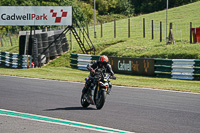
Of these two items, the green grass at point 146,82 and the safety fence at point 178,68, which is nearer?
the green grass at point 146,82

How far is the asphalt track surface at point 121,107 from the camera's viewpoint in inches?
356

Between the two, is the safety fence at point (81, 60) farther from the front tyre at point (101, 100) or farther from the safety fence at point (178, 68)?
the front tyre at point (101, 100)

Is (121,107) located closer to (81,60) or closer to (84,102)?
(84,102)

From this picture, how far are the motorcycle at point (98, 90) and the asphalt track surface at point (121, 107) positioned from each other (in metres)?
0.26

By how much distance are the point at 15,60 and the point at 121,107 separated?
2067 cm

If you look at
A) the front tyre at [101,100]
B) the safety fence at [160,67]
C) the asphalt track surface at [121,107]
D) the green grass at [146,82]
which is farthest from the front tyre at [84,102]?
the safety fence at [160,67]

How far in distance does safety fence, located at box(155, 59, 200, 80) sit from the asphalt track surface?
6.22 meters

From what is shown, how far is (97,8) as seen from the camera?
94.6 m

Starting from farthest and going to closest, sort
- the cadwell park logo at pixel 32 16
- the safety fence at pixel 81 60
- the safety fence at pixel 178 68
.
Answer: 1. the cadwell park logo at pixel 32 16
2. the safety fence at pixel 81 60
3. the safety fence at pixel 178 68

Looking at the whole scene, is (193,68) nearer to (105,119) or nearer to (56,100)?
(56,100)

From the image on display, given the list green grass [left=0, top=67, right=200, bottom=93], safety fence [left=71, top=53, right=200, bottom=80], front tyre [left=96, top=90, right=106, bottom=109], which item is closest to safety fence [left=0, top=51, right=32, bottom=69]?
green grass [left=0, top=67, right=200, bottom=93]

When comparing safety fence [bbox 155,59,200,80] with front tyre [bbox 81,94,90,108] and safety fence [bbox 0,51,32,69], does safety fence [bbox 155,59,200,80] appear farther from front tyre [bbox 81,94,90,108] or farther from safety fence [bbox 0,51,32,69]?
front tyre [bbox 81,94,90,108]

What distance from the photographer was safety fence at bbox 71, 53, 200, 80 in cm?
2244

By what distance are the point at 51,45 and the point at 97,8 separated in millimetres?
62962
